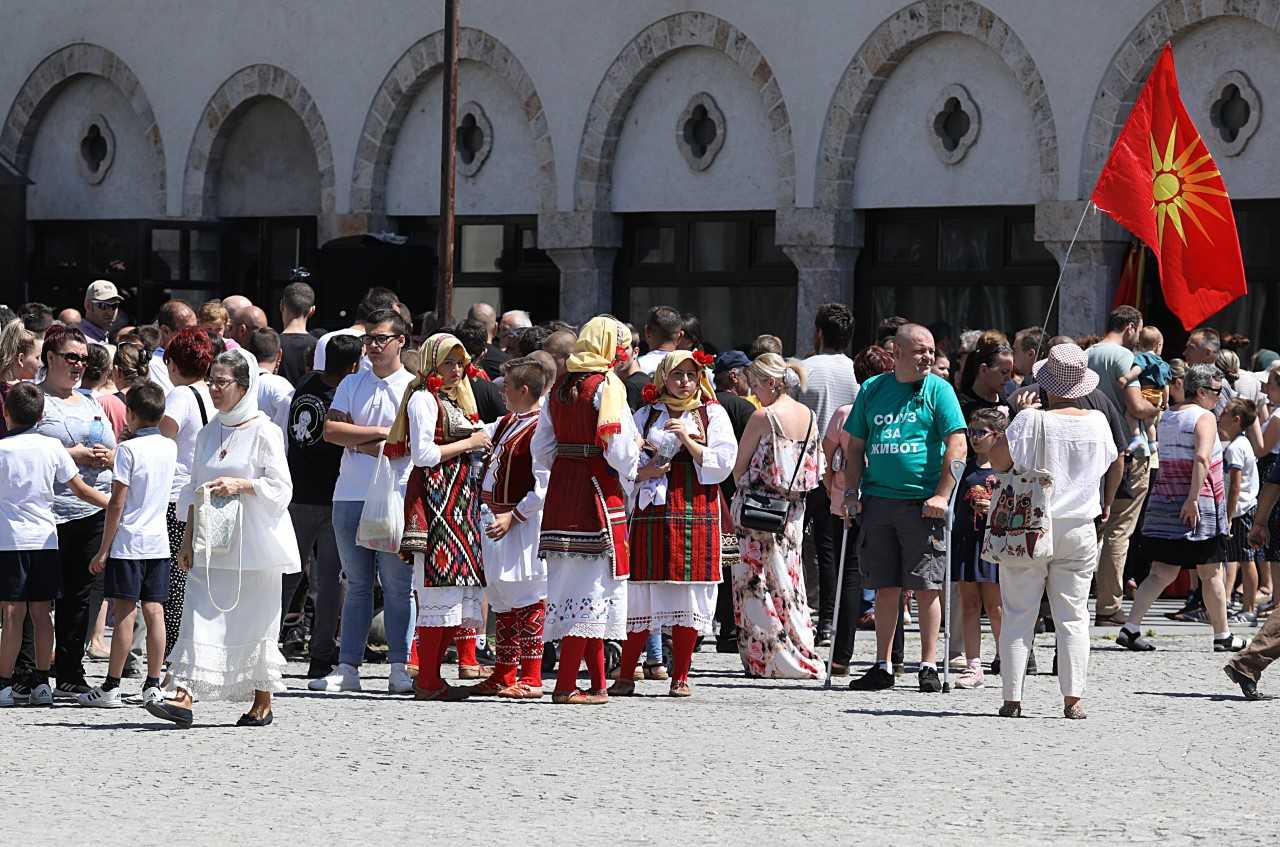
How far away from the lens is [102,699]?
10.6 metres

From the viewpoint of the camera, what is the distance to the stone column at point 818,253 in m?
20.9

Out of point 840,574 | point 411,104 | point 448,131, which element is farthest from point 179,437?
point 411,104

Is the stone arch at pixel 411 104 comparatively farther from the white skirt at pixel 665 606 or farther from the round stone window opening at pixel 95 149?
the white skirt at pixel 665 606

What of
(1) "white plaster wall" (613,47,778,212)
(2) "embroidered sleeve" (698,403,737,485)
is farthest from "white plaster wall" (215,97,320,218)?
(2) "embroidered sleeve" (698,403,737,485)

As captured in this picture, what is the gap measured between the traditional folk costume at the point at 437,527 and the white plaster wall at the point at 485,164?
12.4 metres

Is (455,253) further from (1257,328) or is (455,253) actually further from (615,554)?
(615,554)

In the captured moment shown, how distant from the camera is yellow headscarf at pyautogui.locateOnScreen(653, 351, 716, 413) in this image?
1124 cm

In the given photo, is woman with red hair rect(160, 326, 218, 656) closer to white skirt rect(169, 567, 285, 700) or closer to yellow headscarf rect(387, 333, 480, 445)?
yellow headscarf rect(387, 333, 480, 445)

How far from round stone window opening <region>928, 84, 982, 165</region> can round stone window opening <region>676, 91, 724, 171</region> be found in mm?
2341

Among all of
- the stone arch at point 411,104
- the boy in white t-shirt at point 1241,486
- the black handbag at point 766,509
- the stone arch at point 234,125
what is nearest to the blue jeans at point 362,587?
the black handbag at point 766,509

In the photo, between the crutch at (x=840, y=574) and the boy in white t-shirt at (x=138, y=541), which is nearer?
the boy in white t-shirt at (x=138, y=541)

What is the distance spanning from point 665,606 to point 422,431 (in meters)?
A: 1.50

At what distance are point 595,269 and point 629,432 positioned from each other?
39.8ft

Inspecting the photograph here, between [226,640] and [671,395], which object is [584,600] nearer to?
[671,395]
